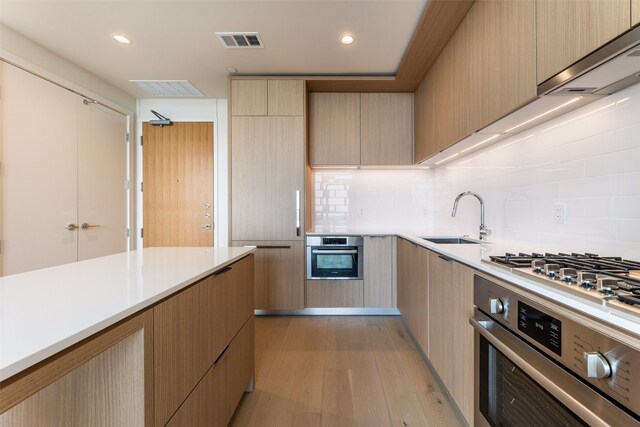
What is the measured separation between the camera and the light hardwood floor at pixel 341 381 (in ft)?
5.21

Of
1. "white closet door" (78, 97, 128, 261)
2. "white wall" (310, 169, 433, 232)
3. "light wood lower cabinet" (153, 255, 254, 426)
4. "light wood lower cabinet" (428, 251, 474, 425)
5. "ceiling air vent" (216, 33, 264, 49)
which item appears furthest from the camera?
"white wall" (310, 169, 433, 232)

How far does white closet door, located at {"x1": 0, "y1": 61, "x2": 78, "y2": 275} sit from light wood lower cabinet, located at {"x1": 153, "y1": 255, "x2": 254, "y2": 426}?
237 centimetres

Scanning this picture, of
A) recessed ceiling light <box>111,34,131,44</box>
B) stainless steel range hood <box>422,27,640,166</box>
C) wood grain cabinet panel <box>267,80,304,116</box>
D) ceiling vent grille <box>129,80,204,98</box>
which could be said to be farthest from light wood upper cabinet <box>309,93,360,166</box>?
recessed ceiling light <box>111,34,131,44</box>

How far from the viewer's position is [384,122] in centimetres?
324

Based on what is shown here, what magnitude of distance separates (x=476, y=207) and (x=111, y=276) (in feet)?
8.11

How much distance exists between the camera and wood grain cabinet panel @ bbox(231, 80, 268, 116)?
117 inches

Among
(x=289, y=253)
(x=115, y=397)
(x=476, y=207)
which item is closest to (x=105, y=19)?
(x=289, y=253)

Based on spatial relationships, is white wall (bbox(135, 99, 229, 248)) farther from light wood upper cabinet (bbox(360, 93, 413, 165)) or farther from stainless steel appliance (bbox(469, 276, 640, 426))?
stainless steel appliance (bbox(469, 276, 640, 426))

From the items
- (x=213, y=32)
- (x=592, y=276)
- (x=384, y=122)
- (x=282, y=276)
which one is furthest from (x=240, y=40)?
(x=592, y=276)

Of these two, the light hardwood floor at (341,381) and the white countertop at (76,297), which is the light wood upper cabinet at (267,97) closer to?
the white countertop at (76,297)

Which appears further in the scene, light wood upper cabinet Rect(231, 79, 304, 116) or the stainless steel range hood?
light wood upper cabinet Rect(231, 79, 304, 116)

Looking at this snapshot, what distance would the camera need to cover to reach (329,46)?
250 cm

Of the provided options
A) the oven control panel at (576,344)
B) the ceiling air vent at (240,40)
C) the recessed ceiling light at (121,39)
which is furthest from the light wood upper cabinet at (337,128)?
the oven control panel at (576,344)

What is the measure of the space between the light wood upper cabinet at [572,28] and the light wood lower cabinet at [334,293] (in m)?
2.32
